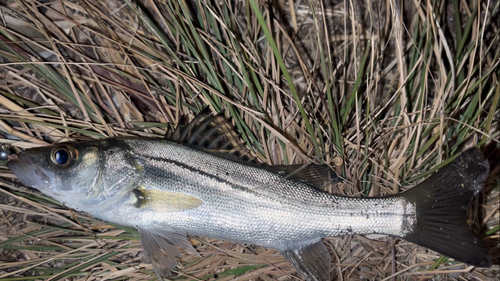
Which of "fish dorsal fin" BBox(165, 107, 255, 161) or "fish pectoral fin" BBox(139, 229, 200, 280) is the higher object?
"fish dorsal fin" BBox(165, 107, 255, 161)

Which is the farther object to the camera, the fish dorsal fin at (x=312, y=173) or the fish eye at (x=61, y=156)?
the fish dorsal fin at (x=312, y=173)

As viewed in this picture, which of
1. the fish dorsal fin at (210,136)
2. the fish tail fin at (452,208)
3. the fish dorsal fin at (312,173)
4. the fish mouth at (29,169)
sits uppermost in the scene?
the fish mouth at (29,169)

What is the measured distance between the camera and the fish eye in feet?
6.00

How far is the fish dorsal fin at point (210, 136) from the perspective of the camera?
1.97 metres

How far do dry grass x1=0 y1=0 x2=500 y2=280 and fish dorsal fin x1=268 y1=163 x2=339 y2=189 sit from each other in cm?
13

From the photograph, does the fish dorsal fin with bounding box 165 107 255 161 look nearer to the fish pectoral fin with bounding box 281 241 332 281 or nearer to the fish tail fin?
the fish pectoral fin with bounding box 281 241 332 281

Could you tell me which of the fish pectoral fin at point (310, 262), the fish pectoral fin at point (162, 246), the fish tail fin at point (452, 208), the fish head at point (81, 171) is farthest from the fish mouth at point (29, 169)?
the fish tail fin at point (452, 208)

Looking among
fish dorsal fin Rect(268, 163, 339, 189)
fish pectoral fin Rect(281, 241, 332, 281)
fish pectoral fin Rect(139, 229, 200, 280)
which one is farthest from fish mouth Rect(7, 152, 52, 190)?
fish pectoral fin Rect(281, 241, 332, 281)

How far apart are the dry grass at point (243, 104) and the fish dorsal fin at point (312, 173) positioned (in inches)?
5.1

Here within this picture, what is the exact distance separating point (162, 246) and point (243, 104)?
792 mm

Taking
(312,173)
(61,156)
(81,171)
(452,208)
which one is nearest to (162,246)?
(81,171)

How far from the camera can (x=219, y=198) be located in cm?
188

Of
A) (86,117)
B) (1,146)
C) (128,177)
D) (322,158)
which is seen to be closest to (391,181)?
(322,158)

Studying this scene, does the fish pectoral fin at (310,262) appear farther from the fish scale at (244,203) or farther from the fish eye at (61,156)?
the fish eye at (61,156)
